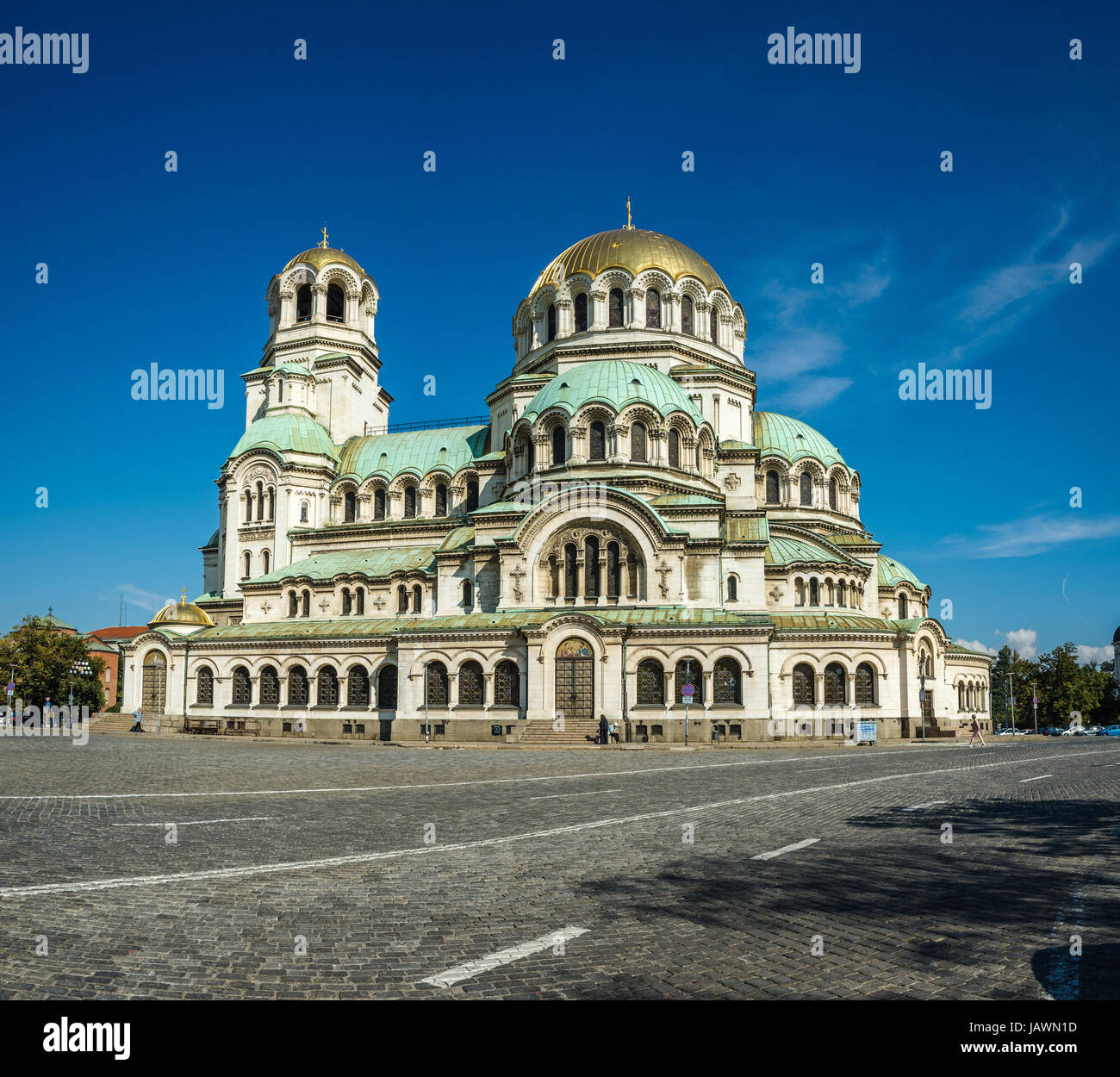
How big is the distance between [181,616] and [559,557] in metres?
25.9

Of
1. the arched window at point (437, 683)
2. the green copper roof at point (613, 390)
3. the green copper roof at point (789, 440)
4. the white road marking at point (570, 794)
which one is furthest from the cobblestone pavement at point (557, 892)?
the green copper roof at point (789, 440)

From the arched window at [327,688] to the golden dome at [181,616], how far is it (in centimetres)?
1121

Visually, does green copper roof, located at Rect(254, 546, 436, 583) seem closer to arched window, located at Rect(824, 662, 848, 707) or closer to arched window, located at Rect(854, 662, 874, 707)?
arched window, located at Rect(824, 662, 848, 707)

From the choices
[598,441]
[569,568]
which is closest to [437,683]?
[569,568]

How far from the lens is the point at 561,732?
41906 millimetres

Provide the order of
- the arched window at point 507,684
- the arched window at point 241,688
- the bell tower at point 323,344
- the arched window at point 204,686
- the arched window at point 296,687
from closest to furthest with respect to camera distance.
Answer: the arched window at point 507,684 < the arched window at point 296,687 < the arched window at point 241,688 < the arched window at point 204,686 < the bell tower at point 323,344

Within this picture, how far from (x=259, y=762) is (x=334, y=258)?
149 feet

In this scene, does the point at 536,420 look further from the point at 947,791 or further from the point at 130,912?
the point at 130,912

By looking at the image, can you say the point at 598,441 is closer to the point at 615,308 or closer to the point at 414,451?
the point at 615,308

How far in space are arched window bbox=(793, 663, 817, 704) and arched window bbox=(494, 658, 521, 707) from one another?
46.5ft

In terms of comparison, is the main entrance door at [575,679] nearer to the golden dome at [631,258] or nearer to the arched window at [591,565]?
the arched window at [591,565]

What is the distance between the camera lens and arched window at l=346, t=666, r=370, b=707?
4944 centimetres

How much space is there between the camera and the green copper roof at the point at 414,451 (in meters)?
60.2

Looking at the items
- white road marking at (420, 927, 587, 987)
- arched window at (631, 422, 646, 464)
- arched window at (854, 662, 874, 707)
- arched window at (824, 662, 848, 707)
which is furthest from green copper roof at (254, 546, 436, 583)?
white road marking at (420, 927, 587, 987)
